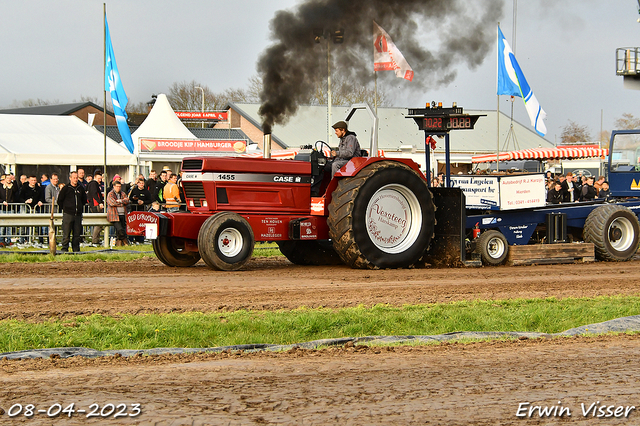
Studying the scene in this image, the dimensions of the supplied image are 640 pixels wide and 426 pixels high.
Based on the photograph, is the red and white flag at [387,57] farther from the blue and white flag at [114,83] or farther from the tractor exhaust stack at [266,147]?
the blue and white flag at [114,83]

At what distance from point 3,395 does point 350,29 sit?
1142cm

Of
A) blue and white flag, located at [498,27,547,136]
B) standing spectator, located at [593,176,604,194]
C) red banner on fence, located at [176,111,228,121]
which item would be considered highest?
red banner on fence, located at [176,111,228,121]

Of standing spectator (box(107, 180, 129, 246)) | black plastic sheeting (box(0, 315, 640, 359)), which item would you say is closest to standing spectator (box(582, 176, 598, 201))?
standing spectator (box(107, 180, 129, 246))

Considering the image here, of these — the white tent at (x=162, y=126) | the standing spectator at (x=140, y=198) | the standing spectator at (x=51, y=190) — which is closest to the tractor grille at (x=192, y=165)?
the standing spectator at (x=140, y=198)

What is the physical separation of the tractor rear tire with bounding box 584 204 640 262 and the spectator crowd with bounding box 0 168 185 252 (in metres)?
7.92

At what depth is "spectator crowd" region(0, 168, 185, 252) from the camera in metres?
14.5

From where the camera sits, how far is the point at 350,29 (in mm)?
14211

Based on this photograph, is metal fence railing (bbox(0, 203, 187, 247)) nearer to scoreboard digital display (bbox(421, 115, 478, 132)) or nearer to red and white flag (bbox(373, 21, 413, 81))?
red and white flag (bbox(373, 21, 413, 81))

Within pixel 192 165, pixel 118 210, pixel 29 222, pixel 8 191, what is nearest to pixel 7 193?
pixel 8 191

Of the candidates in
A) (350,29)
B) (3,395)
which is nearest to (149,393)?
(3,395)

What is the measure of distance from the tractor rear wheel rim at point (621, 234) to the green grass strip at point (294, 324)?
18.0 ft

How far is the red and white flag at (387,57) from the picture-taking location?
47.0ft

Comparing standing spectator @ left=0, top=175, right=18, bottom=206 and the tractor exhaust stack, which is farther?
standing spectator @ left=0, top=175, right=18, bottom=206

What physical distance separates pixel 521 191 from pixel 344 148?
11.4ft
